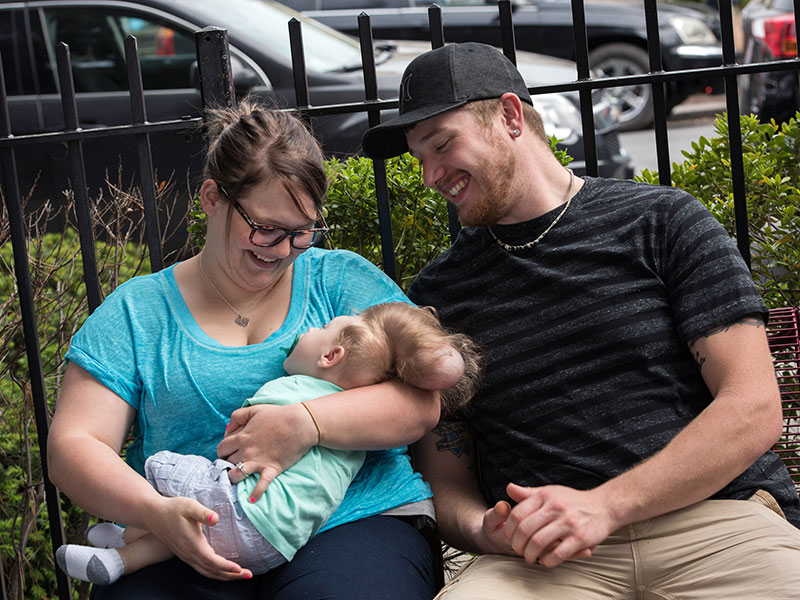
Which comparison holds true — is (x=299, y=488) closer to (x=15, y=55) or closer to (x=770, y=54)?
(x=15, y=55)

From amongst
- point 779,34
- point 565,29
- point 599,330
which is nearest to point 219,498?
point 599,330

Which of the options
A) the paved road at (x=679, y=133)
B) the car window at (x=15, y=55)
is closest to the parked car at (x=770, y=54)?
the paved road at (x=679, y=133)

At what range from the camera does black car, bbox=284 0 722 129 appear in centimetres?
1134

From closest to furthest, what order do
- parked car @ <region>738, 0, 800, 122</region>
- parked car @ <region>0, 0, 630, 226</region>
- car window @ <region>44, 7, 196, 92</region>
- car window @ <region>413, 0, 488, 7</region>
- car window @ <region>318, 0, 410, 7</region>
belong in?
parked car @ <region>0, 0, 630, 226</region>
car window @ <region>44, 7, 196, 92</region>
parked car @ <region>738, 0, 800, 122</region>
car window @ <region>318, 0, 410, 7</region>
car window @ <region>413, 0, 488, 7</region>

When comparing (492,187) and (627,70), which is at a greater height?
(627,70)

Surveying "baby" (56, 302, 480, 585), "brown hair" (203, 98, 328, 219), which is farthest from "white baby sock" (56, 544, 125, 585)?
"brown hair" (203, 98, 328, 219)

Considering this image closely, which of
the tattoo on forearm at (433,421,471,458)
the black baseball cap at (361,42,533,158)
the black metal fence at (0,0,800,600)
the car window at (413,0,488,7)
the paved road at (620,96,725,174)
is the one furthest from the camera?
the car window at (413,0,488,7)

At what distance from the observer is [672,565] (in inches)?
98.3

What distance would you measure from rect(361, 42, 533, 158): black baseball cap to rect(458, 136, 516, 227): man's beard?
0.16 metres

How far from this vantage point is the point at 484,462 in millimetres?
2832

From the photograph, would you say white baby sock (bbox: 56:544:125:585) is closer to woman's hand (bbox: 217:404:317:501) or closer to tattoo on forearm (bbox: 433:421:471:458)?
woman's hand (bbox: 217:404:317:501)

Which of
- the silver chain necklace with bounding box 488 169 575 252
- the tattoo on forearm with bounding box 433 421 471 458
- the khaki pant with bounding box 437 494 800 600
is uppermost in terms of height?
the silver chain necklace with bounding box 488 169 575 252

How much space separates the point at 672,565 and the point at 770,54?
824cm

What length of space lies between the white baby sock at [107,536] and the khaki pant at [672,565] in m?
0.85
